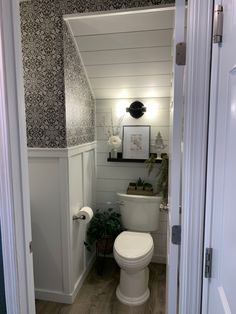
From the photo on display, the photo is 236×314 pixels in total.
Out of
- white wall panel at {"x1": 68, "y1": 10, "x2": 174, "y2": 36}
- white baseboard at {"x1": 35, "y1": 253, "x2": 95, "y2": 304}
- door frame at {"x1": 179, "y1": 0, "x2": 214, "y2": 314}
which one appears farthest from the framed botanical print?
door frame at {"x1": 179, "y1": 0, "x2": 214, "y2": 314}

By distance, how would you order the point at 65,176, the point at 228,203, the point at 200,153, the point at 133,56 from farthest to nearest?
the point at 133,56
the point at 65,176
the point at 200,153
the point at 228,203

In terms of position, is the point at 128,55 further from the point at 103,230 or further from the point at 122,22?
the point at 103,230

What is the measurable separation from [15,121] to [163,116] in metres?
1.89

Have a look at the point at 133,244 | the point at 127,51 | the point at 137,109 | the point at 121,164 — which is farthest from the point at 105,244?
the point at 127,51

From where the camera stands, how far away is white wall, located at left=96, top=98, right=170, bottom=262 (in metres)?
2.66

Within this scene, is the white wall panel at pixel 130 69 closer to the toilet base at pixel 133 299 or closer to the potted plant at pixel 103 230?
the potted plant at pixel 103 230

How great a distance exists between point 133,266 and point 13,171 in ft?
4.72

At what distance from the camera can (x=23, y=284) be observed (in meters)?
1.10

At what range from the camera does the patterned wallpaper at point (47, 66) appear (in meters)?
1.84

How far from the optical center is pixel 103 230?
2.51m

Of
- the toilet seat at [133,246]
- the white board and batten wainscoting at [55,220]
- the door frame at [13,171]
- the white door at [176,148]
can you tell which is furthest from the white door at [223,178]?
the white board and batten wainscoting at [55,220]

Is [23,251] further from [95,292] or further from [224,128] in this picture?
[95,292]

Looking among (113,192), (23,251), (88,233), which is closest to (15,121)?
(23,251)

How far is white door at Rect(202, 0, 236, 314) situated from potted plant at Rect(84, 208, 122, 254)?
169cm
